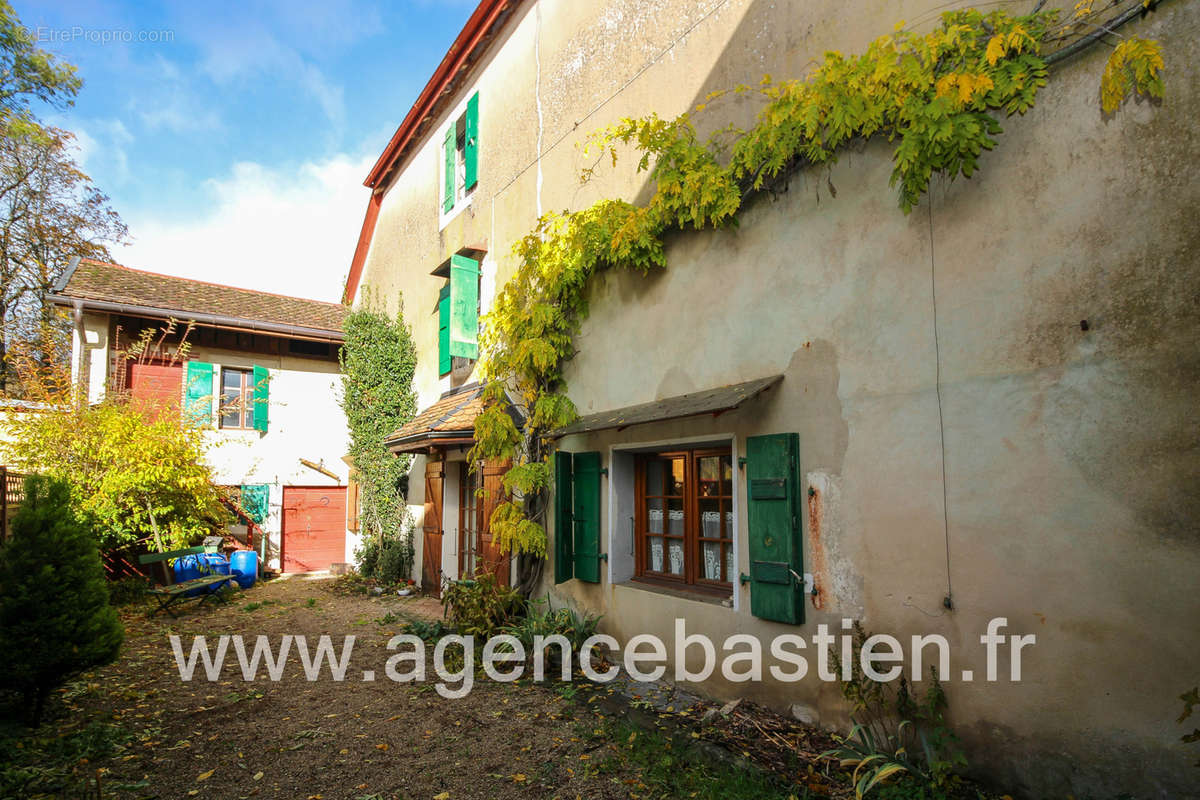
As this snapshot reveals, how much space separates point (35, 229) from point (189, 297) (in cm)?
745

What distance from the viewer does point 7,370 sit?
16422 millimetres

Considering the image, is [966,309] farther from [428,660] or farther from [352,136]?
[352,136]

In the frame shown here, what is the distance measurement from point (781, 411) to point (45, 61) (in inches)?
776

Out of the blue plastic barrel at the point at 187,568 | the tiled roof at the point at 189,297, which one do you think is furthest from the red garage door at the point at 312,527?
the tiled roof at the point at 189,297

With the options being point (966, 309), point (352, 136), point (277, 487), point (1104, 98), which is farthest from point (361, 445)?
point (1104, 98)

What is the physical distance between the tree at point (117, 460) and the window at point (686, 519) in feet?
25.6

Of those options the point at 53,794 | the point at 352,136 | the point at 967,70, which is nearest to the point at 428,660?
the point at 53,794

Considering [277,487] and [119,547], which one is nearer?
[119,547]

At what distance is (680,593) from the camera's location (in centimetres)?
562

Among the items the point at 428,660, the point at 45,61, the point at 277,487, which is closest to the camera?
the point at 428,660

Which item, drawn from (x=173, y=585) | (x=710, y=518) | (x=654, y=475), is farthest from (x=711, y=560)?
(x=173, y=585)

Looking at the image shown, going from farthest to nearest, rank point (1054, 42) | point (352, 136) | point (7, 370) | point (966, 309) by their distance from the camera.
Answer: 1. point (7, 370)
2. point (352, 136)
3. point (966, 309)
4. point (1054, 42)

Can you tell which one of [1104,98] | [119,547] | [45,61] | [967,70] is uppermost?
[45,61]

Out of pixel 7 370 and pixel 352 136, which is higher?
pixel 352 136
